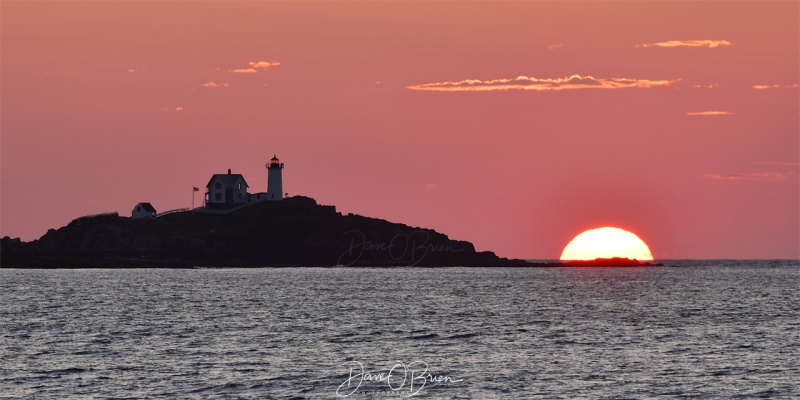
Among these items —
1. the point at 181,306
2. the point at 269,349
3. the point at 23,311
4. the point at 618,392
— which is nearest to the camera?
the point at 618,392

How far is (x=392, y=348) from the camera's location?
66.6 meters

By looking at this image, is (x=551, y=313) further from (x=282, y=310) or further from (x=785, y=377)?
(x=785, y=377)

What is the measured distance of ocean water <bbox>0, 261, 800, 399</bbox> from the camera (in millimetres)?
51406

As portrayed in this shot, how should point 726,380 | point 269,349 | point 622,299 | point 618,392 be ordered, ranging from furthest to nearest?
point 622,299, point 269,349, point 726,380, point 618,392

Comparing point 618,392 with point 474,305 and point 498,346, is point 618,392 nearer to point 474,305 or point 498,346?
point 498,346

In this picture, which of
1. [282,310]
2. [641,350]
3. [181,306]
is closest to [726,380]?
[641,350]

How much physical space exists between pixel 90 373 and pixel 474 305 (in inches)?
2262

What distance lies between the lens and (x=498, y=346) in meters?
67.9

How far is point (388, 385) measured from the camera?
52.1 m

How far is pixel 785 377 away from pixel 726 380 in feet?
11.3

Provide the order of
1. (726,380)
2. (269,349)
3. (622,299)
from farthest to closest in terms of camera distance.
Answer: (622,299) < (269,349) < (726,380)

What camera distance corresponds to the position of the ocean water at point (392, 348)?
51.4m

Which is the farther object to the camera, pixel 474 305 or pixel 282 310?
pixel 474 305

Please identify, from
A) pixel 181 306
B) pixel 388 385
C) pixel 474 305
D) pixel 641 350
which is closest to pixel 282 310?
pixel 181 306
